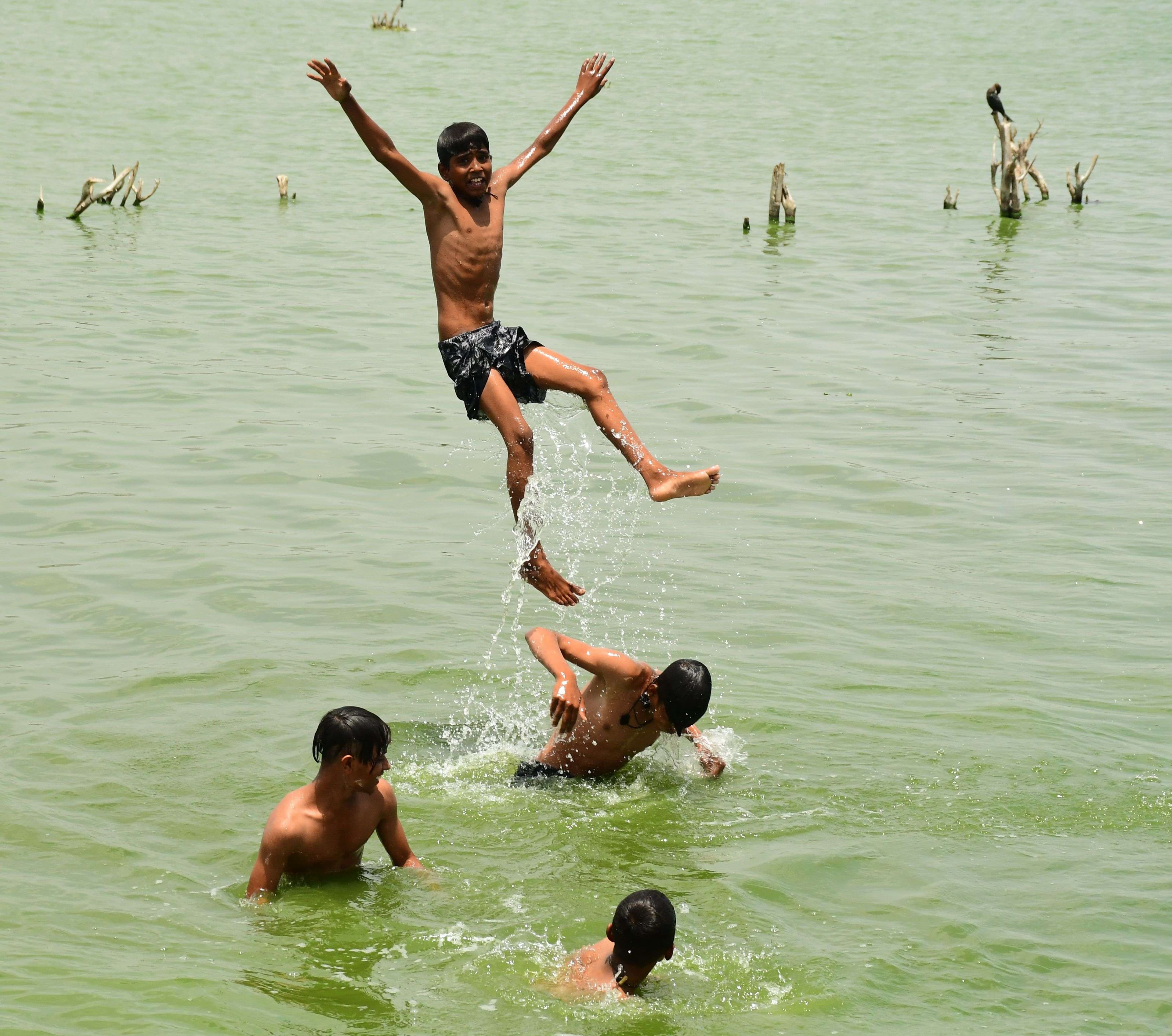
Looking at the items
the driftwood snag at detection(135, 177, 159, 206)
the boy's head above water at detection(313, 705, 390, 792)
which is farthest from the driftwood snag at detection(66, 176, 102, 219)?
the boy's head above water at detection(313, 705, 390, 792)

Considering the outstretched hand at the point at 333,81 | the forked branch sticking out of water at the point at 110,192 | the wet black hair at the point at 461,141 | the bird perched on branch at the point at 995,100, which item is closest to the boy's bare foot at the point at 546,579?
the wet black hair at the point at 461,141

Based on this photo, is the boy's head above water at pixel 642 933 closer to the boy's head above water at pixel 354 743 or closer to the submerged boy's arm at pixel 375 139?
the boy's head above water at pixel 354 743

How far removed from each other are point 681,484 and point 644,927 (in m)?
2.49

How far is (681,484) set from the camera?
7590 millimetres

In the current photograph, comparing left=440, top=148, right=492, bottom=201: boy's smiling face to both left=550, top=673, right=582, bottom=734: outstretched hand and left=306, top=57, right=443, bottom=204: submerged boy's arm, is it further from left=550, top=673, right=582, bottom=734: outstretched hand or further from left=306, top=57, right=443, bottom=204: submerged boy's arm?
left=550, top=673, right=582, bottom=734: outstretched hand

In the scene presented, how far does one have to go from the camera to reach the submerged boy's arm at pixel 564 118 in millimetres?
8070

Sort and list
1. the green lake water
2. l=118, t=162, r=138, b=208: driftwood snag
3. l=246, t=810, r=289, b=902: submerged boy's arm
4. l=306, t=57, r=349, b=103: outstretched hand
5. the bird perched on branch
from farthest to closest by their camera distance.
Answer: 1. l=118, t=162, r=138, b=208: driftwood snag
2. the bird perched on branch
3. l=306, t=57, r=349, b=103: outstretched hand
4. l=246, t=810, r=289, b=902: submerged boy's arm
5. the green lake water

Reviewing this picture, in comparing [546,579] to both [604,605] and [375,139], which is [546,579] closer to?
[375,139]

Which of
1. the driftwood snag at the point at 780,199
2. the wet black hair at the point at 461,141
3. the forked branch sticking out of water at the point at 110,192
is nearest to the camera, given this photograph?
the wet black hair at the point at 461,141

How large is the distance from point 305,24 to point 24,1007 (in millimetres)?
42815

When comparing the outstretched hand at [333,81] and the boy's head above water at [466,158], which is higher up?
the outstretched hand at [333,81]

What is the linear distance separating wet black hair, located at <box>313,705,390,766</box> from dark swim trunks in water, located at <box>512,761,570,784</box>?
75.8 inches

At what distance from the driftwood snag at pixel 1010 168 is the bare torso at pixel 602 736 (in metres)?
18.6

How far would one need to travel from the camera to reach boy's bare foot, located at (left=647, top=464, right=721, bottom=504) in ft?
24.8
